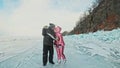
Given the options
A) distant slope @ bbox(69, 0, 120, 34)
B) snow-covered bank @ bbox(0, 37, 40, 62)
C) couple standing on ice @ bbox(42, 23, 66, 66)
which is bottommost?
snow-covered bank @ bbox(0, 37, 40, 62)

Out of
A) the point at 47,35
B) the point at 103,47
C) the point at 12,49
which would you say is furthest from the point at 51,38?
the point at 12,49

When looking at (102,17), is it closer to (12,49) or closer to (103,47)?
(12,49)

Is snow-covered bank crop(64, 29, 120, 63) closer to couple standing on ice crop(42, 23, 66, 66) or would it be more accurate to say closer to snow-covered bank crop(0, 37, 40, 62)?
couple standing on ice crop(42, 23, 66, 66)

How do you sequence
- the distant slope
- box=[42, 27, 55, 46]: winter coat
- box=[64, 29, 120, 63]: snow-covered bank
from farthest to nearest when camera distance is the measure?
the distant slope
box=[64, 29, 120, 63]: snow-covered bank
box=[42, 27, 55, 46]: winter coat

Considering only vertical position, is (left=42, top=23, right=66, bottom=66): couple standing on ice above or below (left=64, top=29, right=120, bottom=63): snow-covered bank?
above

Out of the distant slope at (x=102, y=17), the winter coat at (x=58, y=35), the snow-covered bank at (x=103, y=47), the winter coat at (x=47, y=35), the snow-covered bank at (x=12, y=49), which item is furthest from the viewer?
the distant slope at (x=102, y=17)

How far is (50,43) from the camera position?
1595 centimetres

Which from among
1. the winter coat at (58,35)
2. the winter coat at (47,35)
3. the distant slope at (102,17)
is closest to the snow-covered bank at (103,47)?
the winter coat at (58,35)

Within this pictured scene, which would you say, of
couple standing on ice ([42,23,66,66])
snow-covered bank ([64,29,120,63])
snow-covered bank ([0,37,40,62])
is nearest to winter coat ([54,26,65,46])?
couple standing on ice ([42,23,66,66])

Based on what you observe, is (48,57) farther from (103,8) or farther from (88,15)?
(88,15)

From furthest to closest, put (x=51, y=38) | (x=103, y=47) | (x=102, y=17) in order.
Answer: (x=102, y=17) < (x=103, y=47) < (x=51, y=38)

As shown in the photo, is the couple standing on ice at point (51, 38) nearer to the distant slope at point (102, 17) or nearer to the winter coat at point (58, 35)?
the winter coat at point (58, 35)

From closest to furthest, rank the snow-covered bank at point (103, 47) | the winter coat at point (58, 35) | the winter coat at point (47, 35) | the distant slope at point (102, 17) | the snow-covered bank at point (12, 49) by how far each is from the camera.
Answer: the winter coat at point (47, 35)
the winter coat at point (58, 35)
the snow-covered bank at point (103, 47)
the snow-covered bank at point (12, 49)
the distant slope at point (102, 17)

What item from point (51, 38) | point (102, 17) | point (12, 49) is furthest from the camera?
point (102, 17)
